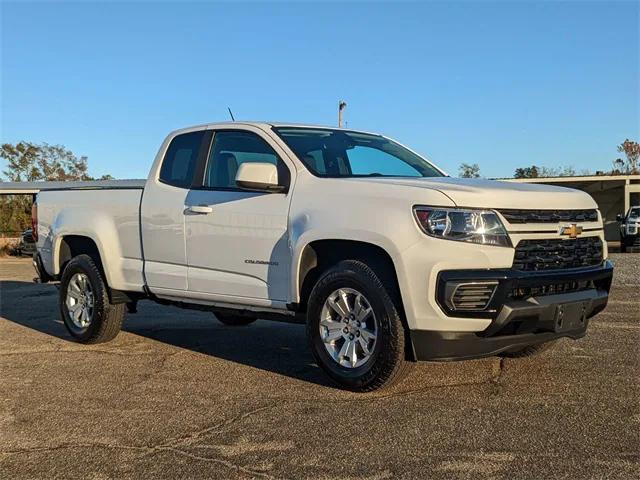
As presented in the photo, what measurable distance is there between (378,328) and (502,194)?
1189 millimetres

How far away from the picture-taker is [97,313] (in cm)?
677

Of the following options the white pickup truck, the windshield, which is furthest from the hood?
the windshield

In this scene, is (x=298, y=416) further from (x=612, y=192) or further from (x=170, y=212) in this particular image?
(x=612, y=192)

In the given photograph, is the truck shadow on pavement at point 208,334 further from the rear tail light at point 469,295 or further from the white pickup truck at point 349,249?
the rear tail light at point 469,295

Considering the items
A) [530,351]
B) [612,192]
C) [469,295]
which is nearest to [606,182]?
[612,192]

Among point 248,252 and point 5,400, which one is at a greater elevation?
point 248,252

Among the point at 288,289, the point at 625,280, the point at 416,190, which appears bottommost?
the point at 625,280

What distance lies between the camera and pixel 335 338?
4895mm

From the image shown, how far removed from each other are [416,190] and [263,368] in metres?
2.09

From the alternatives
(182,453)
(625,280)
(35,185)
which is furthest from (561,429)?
(35,185)

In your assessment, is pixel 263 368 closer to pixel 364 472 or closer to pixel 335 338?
pixel 335 338

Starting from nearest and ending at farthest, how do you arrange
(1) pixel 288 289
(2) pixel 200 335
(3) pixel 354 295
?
(3) pixel 354 295, (1) pixel 288 289, (2) pixel 200 335

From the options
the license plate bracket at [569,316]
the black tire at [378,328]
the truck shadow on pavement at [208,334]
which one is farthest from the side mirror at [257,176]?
the license plate bracket at [569,316]

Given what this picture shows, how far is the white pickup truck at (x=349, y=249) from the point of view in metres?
4.38
